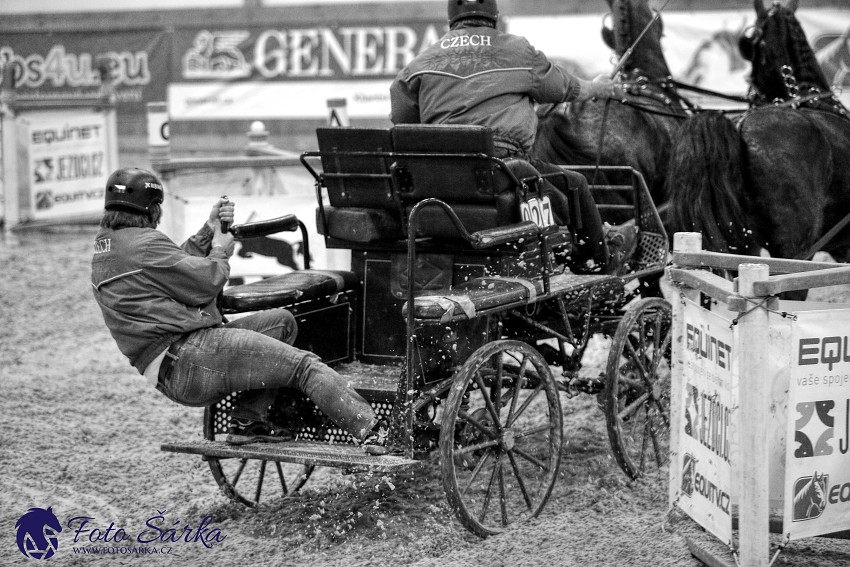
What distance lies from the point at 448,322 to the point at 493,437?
547 mm

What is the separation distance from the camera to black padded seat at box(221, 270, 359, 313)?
461 cm

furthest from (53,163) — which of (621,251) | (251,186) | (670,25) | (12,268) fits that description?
(621,251)

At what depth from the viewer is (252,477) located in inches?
211

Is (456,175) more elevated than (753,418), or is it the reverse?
(456,175)

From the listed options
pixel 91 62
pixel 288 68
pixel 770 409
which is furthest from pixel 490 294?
pixel 91 62

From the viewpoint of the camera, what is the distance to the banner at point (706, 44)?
12.8 m

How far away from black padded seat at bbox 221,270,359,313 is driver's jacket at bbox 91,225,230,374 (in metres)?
0.38

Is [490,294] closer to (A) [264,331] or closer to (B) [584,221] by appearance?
(A) [264,331]

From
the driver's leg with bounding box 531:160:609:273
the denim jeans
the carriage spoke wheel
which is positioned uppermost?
the driver's leg with bounding box 531:160:609:273

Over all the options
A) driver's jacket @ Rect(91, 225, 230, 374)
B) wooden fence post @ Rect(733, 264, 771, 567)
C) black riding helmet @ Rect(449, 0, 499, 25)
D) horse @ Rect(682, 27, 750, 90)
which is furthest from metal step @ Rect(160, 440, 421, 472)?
horse @ Rect(682, 27, 750, 90)

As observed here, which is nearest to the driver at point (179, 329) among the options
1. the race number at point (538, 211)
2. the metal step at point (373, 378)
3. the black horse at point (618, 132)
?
the metal step at point (373, 378)

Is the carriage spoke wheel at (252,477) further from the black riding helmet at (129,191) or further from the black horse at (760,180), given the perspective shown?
the black horse at (760,180)

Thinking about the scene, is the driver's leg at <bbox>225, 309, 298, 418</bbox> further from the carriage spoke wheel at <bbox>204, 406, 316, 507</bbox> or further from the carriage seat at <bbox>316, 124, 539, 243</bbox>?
the carriage seat at <bbox>316, 124, 539, 243</bbox>

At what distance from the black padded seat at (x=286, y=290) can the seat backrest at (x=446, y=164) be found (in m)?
0.53
